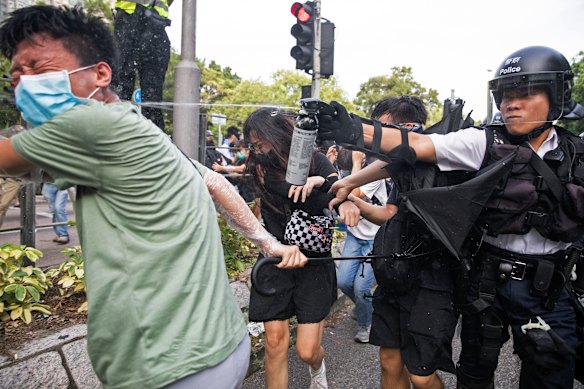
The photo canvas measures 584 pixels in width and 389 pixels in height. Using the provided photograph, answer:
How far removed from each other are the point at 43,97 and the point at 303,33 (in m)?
6.56

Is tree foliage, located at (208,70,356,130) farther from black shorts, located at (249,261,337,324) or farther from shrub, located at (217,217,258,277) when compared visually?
black shorts, located at (249,261,337,324)

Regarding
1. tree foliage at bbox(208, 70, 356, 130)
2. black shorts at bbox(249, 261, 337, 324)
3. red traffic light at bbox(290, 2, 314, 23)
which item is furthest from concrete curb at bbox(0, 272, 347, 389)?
tree foliage at bbox(208, 70, 356, 130)

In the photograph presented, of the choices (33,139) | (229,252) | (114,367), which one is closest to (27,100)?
(33,139)

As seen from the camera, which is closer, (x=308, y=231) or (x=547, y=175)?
(x=547, y=175)

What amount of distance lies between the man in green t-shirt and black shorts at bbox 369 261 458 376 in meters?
1.20

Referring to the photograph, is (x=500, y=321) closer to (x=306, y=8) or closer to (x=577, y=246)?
(x=577, y=246)

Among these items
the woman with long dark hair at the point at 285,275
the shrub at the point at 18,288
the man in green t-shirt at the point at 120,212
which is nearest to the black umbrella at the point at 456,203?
the woman with long dark hair at the point at 285,275

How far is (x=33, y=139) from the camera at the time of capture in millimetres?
1181

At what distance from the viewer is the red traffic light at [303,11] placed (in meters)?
7.21

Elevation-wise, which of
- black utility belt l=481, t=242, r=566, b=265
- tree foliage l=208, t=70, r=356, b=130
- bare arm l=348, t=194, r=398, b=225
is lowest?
black utility belt l=481, t=242, r=566, b=265

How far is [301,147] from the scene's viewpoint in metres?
1.89

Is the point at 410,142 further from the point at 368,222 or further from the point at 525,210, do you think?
the point at 368,222

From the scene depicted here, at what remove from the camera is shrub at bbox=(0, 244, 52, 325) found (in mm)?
2893

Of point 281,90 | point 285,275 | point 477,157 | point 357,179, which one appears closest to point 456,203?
point 477,157
